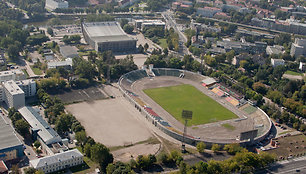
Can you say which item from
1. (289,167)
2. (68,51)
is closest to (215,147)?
(289,167)

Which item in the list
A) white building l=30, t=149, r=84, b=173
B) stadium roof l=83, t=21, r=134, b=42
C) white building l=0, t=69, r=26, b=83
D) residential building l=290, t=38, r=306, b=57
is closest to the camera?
white building l=30, t=149, r=84, b=173

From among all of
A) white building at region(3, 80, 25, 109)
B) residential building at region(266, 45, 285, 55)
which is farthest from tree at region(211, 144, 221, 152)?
residential building at region(266, 45, 285, 55)

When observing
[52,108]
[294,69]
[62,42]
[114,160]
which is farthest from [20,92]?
[294,69]

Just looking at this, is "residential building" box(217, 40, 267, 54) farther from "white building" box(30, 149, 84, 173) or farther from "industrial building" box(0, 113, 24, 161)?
"industrial building" box(0, 113, 24, 161)

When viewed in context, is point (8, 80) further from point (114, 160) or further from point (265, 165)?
point (265, 165)

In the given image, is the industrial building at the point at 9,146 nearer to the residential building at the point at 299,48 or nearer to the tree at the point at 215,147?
the tree at the point at 215,147

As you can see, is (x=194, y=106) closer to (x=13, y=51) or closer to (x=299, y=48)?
(x=13, y=51)

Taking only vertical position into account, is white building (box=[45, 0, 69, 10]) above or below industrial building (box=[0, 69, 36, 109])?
above

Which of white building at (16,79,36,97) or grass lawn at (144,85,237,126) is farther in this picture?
white building at (16,79,36,97)
